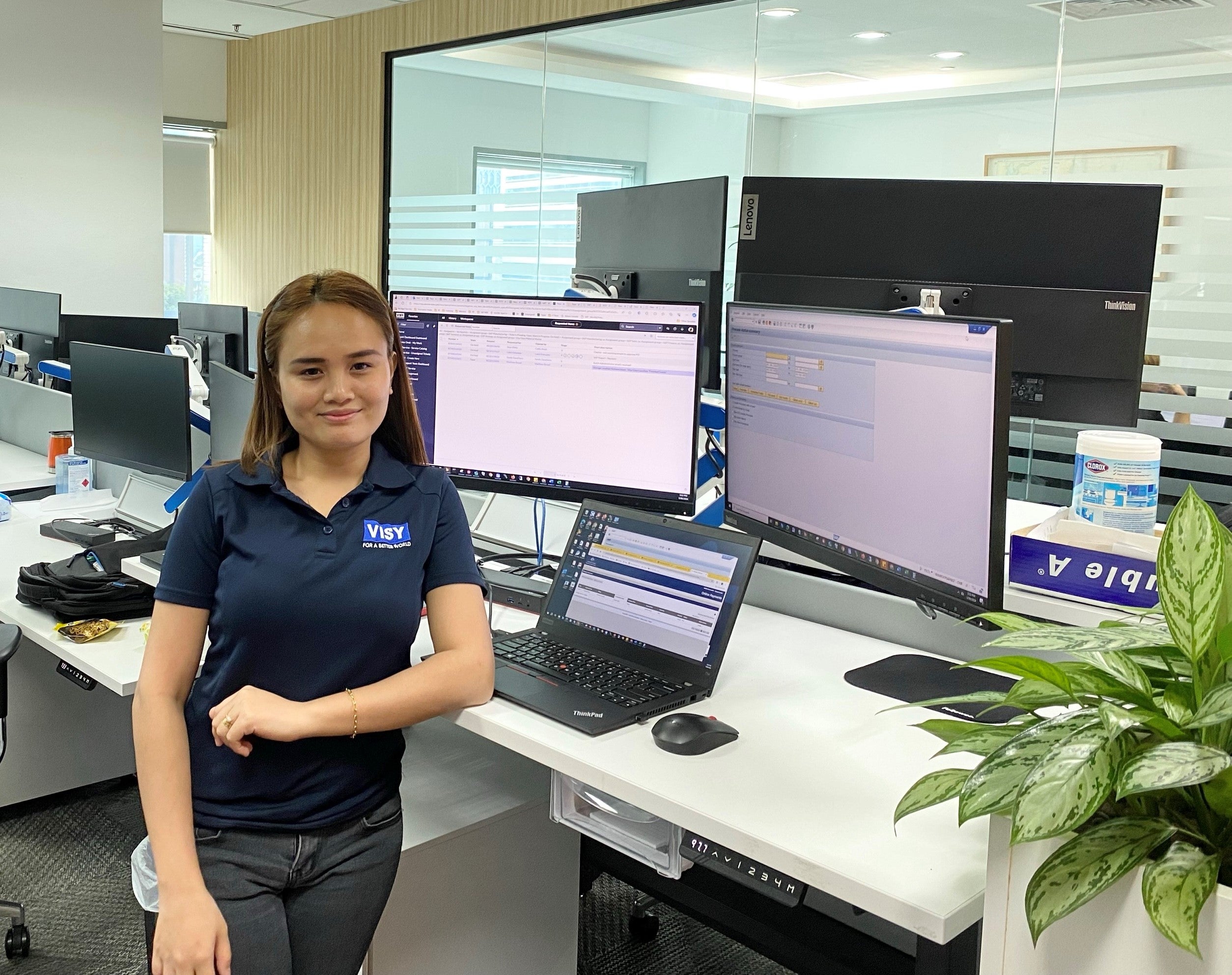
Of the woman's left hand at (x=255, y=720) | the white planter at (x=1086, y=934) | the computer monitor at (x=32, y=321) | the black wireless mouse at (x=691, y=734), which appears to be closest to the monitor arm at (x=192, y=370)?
the computer monitor at (x=32, y=321)

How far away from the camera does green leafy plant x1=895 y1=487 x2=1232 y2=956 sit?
30.0 inches

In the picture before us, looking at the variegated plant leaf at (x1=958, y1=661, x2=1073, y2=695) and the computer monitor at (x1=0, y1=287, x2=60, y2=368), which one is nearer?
the variegated plant leaf at (x1=958, y1=661, x2=1073, y2=695)

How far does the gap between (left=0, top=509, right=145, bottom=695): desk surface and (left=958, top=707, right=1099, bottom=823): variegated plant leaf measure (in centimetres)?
140

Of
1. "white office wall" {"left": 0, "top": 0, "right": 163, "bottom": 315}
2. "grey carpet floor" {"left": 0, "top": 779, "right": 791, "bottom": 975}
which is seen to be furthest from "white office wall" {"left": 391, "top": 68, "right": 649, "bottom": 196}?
"grey carpet floor" {"left": 0, "top": 779, "right": 791, "bottom": 975}

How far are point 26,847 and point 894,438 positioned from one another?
7.30ft

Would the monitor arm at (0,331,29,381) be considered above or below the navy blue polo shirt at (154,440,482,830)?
above

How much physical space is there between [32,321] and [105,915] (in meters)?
2.38

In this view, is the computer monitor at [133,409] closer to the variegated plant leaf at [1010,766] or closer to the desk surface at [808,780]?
the desk surface at [808,780]

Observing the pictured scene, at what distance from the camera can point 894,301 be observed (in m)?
1.78

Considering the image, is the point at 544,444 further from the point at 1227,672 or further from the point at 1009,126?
the point at 1009,126

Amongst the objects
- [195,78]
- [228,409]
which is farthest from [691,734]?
[195,78]

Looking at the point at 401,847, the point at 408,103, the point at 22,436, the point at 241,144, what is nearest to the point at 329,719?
the point at 401,847

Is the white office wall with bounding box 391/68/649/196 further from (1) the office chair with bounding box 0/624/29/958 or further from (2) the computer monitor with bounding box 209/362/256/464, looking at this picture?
(1) the office chair with bounding box 0/624/29/958

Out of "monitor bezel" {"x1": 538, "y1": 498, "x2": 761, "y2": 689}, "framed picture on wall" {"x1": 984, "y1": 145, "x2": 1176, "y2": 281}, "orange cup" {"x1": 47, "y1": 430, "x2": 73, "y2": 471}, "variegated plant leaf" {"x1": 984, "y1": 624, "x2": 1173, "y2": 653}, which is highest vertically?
"framed picture on wall" {"x1": 984, "y1": 145, "x2": 1176, "y2": 281}
